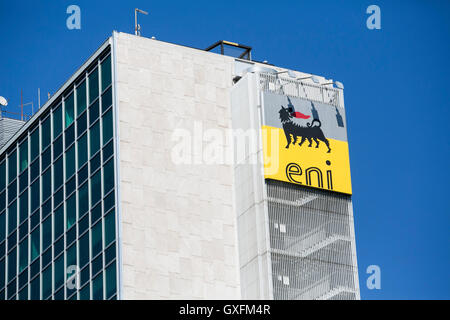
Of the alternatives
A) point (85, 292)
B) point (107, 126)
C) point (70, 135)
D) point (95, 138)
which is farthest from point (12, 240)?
point (107, 126)

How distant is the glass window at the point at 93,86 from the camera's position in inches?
3369

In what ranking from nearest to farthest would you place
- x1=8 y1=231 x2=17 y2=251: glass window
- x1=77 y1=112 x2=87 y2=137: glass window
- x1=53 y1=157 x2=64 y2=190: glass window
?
x1=77 y1=112 x2=87 y2=137: glass window
x1=53 y1=157 x2=64 y2=190: glass window
x1=8 y1=231 x2=17 y2=251: glass window

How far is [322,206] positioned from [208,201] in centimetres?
742

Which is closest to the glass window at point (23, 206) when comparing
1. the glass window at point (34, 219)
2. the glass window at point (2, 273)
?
the glass window at point (34, 219)

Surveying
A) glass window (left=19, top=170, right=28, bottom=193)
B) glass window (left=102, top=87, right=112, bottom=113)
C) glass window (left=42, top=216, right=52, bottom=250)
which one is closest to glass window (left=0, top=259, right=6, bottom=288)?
glass window (left=19, top=170, right=28, bottom=193)

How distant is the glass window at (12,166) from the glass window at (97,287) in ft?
60.5

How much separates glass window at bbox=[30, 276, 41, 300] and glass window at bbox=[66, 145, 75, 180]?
25.3 ft

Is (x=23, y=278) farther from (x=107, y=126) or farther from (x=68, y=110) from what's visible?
(x=107, y=126)

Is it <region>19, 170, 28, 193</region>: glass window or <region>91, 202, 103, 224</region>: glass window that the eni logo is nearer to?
<region>91, 202, 103, 224</region>: glass window

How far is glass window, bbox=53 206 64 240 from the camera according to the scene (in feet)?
286

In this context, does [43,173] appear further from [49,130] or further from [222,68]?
[222,68]

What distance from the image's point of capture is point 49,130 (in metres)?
91.8
